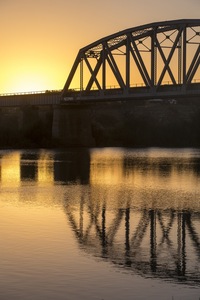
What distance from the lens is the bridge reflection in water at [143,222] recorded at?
88.7 ft

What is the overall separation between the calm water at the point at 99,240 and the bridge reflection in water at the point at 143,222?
0.03m

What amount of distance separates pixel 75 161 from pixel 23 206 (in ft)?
151

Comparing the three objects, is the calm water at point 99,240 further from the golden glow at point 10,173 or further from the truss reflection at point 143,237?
the golden glow at point 10,173

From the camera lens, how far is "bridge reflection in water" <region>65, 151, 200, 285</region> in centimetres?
2703

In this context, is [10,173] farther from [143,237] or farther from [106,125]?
[106,125]

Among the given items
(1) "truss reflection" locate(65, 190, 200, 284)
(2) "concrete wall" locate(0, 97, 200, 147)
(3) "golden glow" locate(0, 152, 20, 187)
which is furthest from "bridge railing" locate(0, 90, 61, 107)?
(1) "truss reflection" locate(65, 190, 200, 284)

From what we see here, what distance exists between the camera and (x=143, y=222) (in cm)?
3641

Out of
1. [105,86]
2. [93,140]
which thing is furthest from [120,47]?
[93,140]

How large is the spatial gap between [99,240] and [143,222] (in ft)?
17.8

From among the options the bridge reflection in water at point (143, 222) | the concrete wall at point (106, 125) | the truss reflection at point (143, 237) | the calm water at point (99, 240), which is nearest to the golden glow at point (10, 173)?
the calm water at point (99, 240)

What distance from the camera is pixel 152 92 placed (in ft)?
382

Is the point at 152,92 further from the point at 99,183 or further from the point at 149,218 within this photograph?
the point at 149,218

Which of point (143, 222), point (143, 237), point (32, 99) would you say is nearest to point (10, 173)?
point (143, 222)

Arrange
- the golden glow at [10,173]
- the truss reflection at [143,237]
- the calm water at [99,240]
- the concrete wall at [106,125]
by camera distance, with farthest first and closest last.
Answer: the concrete wall at [106,125] → the golden glow at [10,173] → the truss reflection at [143,237] → the calm water at [99,240]
